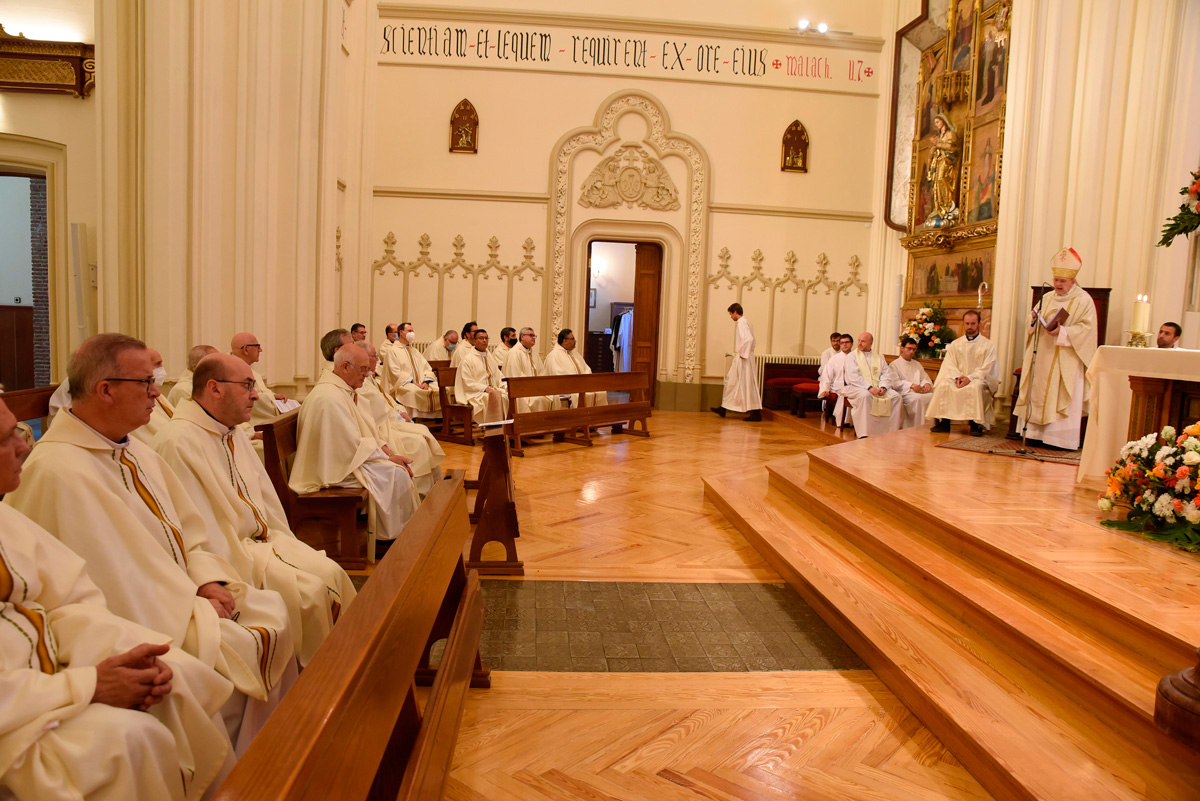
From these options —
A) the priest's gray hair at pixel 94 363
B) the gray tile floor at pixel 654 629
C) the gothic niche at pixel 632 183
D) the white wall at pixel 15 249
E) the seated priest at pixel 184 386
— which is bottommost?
the gray tile floor at pixel 654 629

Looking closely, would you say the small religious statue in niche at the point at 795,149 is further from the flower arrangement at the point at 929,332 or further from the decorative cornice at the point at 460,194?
the decorative cornice at the point at 460,194

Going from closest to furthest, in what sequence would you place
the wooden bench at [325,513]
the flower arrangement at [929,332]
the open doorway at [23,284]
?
the wooden bench at [325,513] < the flower arrangement at [929,332] < the open doorway at [23,284]

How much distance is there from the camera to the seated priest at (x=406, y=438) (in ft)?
18.3

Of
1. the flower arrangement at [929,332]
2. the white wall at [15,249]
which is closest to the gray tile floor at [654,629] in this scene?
the flower arrangement at [929,332]

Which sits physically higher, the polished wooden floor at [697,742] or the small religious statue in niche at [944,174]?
the small religious statue in niche at [944,174]

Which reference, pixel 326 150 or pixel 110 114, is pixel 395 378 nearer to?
pixel 326 150

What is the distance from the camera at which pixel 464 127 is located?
499 inches

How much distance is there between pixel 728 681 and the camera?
129 inches

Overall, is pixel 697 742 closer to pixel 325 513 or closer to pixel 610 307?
pixel 325 513

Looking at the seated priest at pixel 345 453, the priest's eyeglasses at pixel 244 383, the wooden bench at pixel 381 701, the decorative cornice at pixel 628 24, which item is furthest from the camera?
the decorative cornice at pixel 628 24

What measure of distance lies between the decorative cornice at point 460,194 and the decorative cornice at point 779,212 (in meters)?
2.88

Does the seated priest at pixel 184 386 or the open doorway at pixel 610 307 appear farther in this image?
the open doorway at pixel 610 307

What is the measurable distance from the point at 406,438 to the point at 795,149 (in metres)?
9.79

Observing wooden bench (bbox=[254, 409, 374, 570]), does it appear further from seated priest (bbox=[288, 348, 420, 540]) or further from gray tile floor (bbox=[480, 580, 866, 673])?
gray tile floor (bbox=[480, 580, 866, 673])
